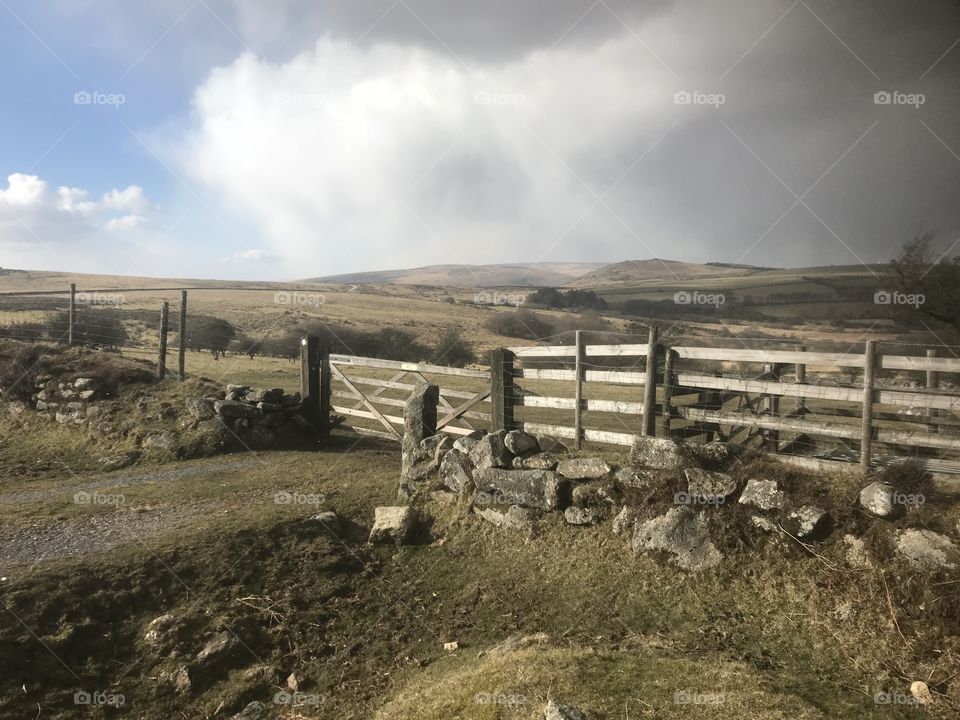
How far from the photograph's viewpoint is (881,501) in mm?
5684

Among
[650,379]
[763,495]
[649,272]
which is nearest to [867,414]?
[763,495]

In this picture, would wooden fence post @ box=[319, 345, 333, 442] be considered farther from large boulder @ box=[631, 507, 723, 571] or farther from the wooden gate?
large boulder @ box=[631, 507, 723, 571]

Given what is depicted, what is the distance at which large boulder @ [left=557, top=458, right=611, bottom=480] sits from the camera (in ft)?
24.8

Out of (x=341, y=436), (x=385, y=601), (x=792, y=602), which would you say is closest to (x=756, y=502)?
(x=792, y=602)

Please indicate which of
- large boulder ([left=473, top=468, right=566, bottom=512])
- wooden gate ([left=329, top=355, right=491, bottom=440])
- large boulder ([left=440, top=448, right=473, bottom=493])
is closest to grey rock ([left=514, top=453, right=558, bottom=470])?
large boulder ([left=473, top=468, right=566, bottom=512])

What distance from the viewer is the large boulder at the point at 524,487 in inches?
303

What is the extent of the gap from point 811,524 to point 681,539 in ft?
4.29

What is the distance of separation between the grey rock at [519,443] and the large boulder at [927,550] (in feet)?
14.6

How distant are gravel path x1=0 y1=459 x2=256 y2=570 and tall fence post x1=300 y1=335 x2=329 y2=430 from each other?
499cm

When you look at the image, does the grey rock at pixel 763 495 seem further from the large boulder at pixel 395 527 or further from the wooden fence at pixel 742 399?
the large boulder at pixel 395 527

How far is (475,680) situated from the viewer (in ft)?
15.5

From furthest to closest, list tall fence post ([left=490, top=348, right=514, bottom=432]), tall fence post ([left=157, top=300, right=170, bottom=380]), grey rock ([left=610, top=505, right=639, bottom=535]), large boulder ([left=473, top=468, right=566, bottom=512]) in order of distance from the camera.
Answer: tall fence post ([left=157, top=300, right=170, bottom=380]) → tall fence post ([left=490, top=348, right=514, bottom=432]) → large boulder ([left=473, top=468, right=566, bottom=512]) → grey rock ([left=610, top=505, right=639, bottom=535])

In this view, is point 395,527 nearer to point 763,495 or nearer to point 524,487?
point 524,487

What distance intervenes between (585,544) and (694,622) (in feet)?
5.62
